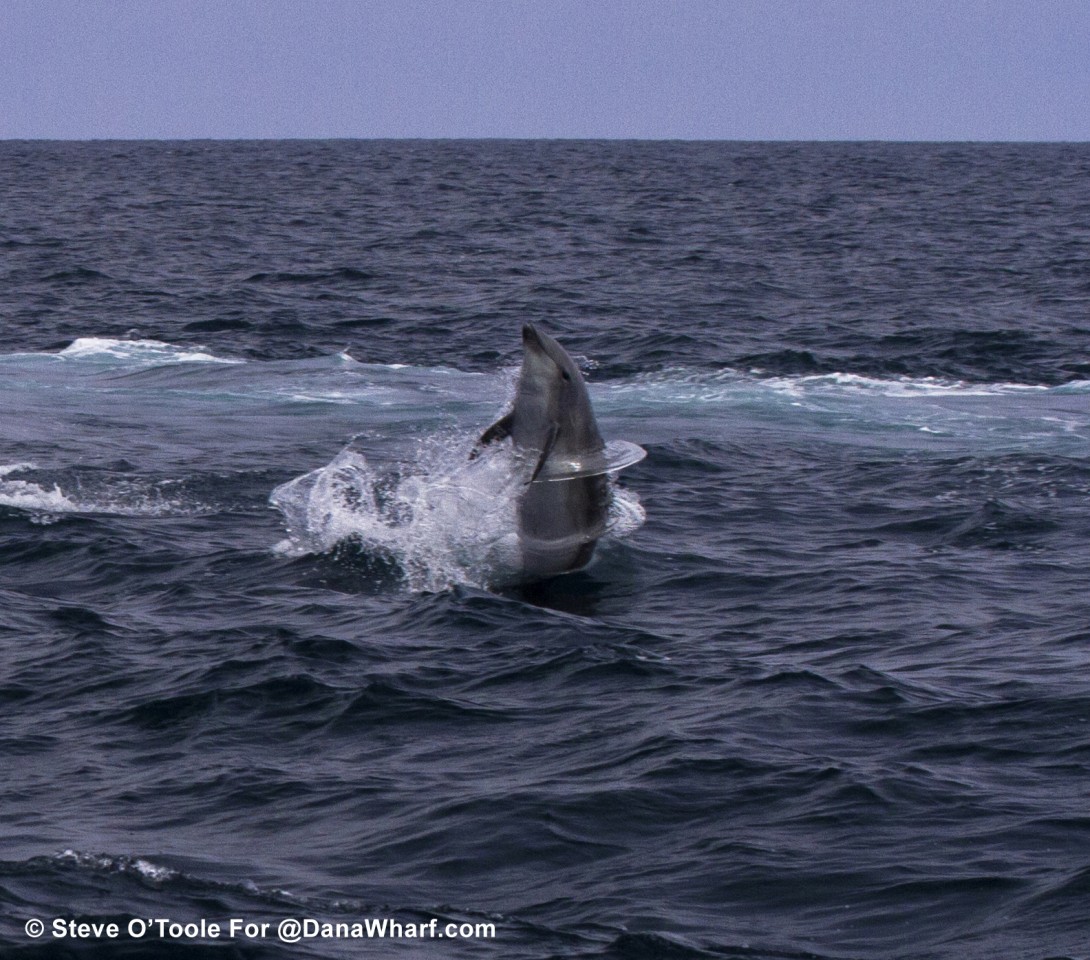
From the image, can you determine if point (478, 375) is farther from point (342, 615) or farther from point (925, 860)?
point (925, 860)

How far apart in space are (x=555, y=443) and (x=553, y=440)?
10cm

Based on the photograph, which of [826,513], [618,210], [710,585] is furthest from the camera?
[618,210]

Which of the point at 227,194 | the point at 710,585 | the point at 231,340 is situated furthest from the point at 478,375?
the point at 227,194

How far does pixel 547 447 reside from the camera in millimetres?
14547

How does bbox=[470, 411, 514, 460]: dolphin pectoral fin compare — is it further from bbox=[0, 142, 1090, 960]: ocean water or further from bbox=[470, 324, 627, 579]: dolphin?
bbox=[0, 142, 1090, 960]: ocean water

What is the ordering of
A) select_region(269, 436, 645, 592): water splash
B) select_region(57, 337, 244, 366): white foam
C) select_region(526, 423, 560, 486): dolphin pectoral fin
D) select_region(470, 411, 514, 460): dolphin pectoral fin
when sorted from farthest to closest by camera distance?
select_region(57, 337, 244, 366): white foam < select_region(269, 436, 645, 592): water splash < select_region(470, 411, 514, 460): dolphin pectoral fin < select_region(526, 423, 560, 486): dolphin pectoral fin

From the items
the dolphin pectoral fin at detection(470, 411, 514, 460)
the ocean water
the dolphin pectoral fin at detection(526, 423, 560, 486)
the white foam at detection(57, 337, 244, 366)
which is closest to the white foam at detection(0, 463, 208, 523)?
the ocean water

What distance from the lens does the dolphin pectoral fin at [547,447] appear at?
14539 millimetres

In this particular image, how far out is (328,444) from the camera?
869 inches

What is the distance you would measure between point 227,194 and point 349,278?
2878 cm

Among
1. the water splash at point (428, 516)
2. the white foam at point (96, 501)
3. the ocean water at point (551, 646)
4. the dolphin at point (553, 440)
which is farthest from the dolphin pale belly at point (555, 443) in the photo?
the white foam at point (96, 501)

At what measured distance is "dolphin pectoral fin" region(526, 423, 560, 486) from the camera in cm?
1454

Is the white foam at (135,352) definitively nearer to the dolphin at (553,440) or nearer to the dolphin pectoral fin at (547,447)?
the dolphin at (553,440)

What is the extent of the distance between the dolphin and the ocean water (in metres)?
0.30
